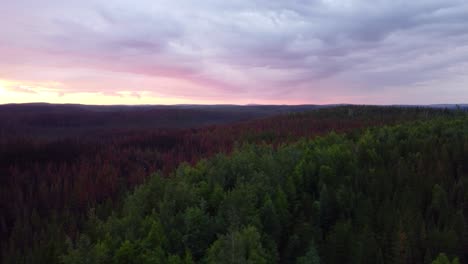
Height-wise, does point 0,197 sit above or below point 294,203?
below

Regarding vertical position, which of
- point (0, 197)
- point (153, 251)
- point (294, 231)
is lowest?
point (0, 197)

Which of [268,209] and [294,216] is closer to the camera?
[268,209]

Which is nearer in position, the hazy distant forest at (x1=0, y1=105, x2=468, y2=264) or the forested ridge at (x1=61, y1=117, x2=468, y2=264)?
the forested ridge at (x1=61, y1=117, x2=468, y2=264)

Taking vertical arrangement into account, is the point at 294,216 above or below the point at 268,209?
below

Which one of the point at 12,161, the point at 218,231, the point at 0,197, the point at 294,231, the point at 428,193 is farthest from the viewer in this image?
the point at 12,161

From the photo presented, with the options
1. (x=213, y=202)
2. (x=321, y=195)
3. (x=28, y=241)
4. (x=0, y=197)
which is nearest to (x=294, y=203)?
(x=321, y=195)

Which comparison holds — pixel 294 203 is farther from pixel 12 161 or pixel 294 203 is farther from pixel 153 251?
pixel 12 161

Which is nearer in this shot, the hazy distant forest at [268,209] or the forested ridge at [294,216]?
the forested ridge at [294,216]

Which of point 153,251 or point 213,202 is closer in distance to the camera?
point 153,251
